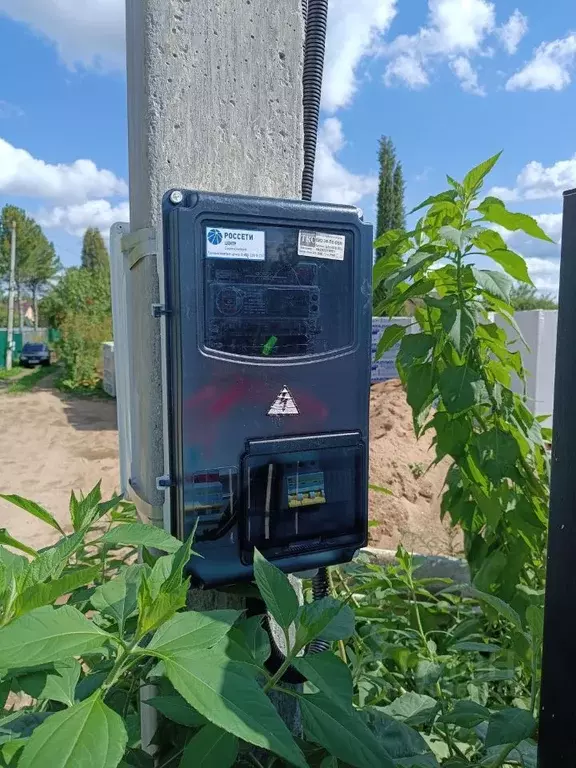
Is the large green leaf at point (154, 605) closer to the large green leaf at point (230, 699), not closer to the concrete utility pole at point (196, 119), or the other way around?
the large green leaf at point (230, 699)

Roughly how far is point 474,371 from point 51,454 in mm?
10258

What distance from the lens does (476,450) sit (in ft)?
6.25

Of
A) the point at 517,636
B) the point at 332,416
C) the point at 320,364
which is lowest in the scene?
the point at 517,636

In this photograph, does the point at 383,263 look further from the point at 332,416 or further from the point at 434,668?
the point at 434,668

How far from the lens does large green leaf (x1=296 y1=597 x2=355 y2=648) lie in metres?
0.93

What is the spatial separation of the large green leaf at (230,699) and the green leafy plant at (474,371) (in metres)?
1.14

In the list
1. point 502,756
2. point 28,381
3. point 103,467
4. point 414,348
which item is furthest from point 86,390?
point 502,756

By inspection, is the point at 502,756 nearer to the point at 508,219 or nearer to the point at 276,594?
the point at 276,594

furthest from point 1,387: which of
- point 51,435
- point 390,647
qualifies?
point 390,647

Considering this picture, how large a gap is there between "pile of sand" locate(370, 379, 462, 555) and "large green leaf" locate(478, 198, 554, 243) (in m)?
1.82

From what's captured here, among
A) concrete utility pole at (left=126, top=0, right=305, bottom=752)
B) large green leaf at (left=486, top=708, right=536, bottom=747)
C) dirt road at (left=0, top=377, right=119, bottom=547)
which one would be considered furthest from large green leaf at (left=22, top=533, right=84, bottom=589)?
dirt road at (left=0, top=377, right=119, bottom=547)

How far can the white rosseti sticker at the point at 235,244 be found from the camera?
136 cm

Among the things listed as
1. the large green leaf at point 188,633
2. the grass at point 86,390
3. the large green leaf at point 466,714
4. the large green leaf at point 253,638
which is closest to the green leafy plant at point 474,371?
the large green leaf at point 466,714

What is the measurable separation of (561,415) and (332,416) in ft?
2.04
